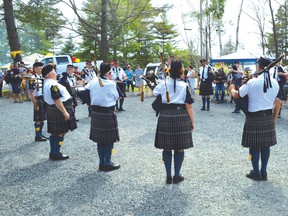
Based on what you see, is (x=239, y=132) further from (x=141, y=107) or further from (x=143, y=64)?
(x=143, y=64)

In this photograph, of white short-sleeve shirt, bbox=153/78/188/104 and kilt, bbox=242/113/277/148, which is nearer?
white short-sleeve shirt, bbox=153/78/188/104

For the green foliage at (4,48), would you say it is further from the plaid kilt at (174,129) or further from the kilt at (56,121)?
the plaid kilt at (174,129)

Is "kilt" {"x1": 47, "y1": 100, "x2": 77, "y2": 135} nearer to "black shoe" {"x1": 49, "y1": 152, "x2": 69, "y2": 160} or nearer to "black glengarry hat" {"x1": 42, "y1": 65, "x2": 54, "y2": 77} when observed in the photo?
"black shoe" {"x1": 49, "y1": 152, "x2": 69, "y2": 160}

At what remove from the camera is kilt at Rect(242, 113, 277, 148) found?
402 centimetres

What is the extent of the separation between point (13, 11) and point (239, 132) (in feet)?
50.3

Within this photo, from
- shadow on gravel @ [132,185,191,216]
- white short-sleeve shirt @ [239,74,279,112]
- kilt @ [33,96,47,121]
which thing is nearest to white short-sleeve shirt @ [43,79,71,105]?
kilt @ [33,96,47,121]

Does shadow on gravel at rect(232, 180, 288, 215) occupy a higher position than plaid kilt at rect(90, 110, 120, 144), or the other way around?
plaid kilt at rect(90, 110, 120, 144)

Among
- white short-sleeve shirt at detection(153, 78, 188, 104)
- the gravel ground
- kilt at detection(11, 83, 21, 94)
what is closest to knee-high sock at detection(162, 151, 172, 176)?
the gravel ground

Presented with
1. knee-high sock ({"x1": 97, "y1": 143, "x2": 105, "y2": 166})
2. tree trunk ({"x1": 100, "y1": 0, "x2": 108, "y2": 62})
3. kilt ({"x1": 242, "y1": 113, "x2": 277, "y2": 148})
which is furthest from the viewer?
tree trunk ({"x1": 100, "y1": 0, "x2": 108, "y2": 62})

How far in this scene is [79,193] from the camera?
3857mm

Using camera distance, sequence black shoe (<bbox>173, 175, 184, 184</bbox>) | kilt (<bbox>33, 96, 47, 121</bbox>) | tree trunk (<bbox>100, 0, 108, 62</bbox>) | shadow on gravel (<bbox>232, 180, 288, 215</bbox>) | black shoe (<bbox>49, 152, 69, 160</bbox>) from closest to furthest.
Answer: shadow on gravel (<bbox>232, 180, 288, 215</bbox>)
black shoe (<bbox>173, 175, 184, 184</bbox>)
black shoe (<bbox>49, 152, 69, 160</bbox>)
kilt (<bbox>33, 96, 47, 121</bbox>)
tree trunk (<bbox>100, 0, 108, 62</bbox>)

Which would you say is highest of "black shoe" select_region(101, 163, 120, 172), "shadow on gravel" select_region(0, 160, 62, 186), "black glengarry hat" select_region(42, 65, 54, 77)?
"black glengarry hat" select_region(42, 65, 54, 77)

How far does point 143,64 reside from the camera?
39.2 metres

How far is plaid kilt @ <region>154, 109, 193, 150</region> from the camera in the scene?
3.96m
